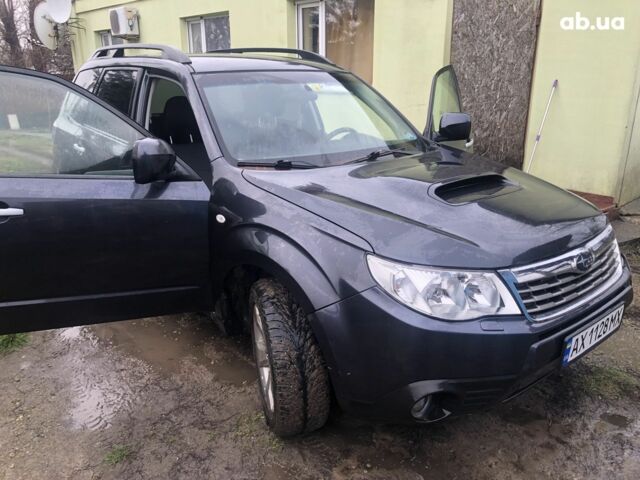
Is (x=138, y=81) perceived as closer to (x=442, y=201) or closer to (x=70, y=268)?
(x=70, y=268)

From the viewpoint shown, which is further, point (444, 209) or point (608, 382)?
point (608, 382)

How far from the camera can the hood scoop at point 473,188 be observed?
7.93ft

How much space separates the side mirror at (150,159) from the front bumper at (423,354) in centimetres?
112

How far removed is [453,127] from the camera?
12.4 ft

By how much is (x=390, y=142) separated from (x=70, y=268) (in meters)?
1.98

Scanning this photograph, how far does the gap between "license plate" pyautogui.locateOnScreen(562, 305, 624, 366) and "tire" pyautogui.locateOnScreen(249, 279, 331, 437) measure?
1.01 metres

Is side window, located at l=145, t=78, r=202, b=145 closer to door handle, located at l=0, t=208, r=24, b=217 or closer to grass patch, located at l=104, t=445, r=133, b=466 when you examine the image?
door handle, located at l=0, t=208, r=24, b=217

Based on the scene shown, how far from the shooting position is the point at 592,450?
247 cm

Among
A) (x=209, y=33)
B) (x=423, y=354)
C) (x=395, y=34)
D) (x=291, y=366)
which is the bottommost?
(x=291, y=366)

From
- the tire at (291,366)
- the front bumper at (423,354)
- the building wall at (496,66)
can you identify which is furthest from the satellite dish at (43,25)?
the front bumper at (423,354)

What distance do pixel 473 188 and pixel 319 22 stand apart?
6.24 meters

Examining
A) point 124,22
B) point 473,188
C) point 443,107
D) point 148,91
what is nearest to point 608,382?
point 473,188

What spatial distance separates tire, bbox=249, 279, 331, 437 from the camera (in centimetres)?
229

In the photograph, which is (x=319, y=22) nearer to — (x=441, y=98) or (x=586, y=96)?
(x=586, y=96)
